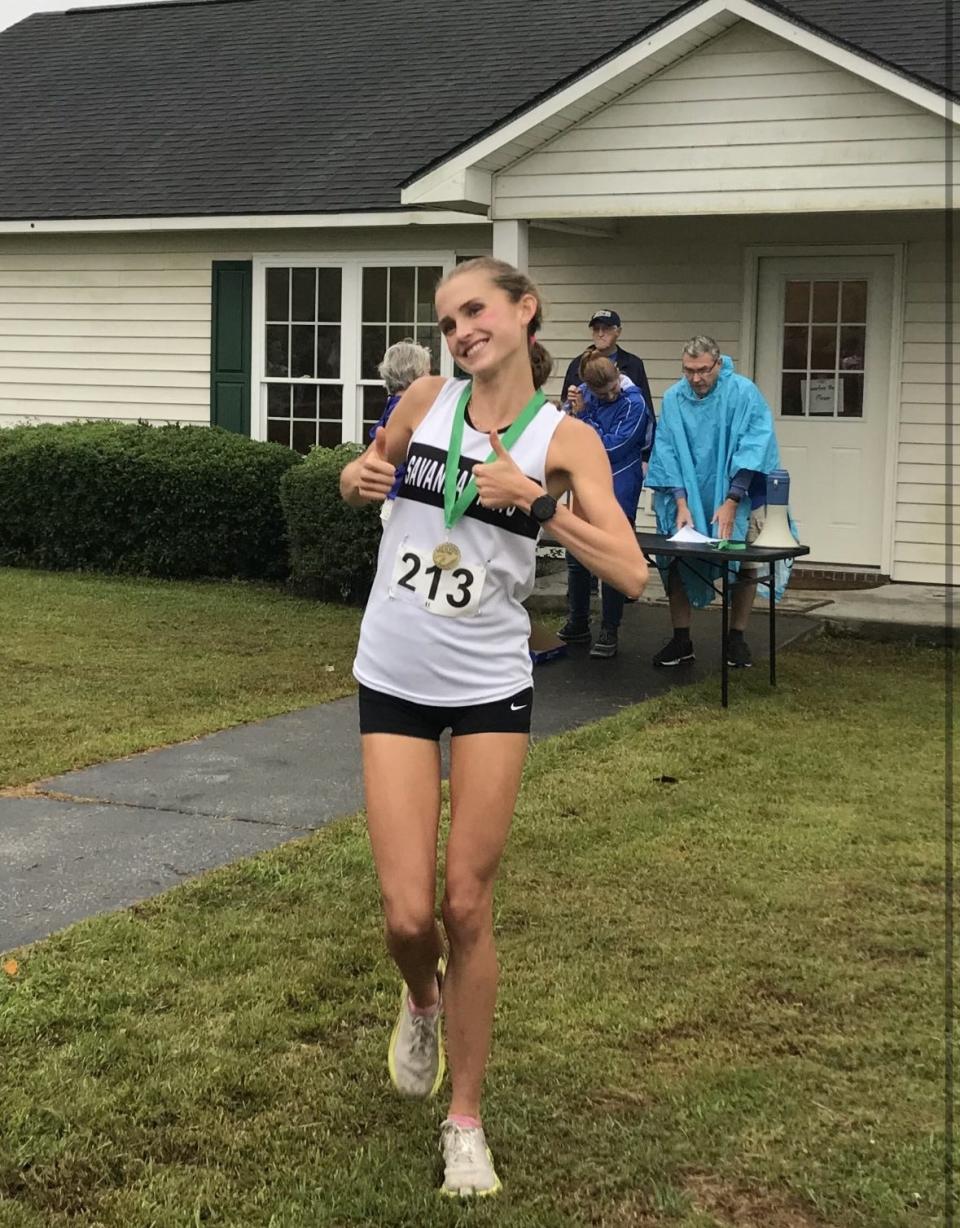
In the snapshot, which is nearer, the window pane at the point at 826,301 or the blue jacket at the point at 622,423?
the blue jacket at the point at 622,423

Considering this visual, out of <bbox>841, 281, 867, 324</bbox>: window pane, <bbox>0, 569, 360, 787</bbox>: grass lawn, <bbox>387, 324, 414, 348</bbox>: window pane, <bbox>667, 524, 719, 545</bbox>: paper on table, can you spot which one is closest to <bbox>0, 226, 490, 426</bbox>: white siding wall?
<bbox>387, 324, 414, 348</bbox>: window pane

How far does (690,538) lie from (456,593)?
4744mm

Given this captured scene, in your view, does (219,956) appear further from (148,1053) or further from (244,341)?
(244,341)

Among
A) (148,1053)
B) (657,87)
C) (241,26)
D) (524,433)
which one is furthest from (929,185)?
(241,26)

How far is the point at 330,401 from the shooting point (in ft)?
43.1

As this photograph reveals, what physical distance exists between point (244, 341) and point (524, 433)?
422 inches

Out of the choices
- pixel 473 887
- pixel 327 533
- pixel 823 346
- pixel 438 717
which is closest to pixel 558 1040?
pixel 473 887

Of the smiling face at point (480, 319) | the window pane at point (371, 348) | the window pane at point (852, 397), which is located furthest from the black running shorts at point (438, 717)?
the window pane at point (371, 348)

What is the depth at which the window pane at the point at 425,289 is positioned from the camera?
12.4 m

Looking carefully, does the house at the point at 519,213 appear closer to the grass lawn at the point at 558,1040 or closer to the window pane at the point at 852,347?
the window pane at the point at 852,347

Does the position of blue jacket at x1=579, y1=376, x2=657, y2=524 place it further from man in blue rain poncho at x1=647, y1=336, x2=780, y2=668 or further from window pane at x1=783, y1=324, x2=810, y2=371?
window pane at x1=783, y1=324, x2=810, y2=371

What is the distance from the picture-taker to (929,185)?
29.3 ft

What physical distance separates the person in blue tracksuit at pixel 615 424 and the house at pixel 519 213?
210 cm

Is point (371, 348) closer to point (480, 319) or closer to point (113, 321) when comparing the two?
point (113, 321)
